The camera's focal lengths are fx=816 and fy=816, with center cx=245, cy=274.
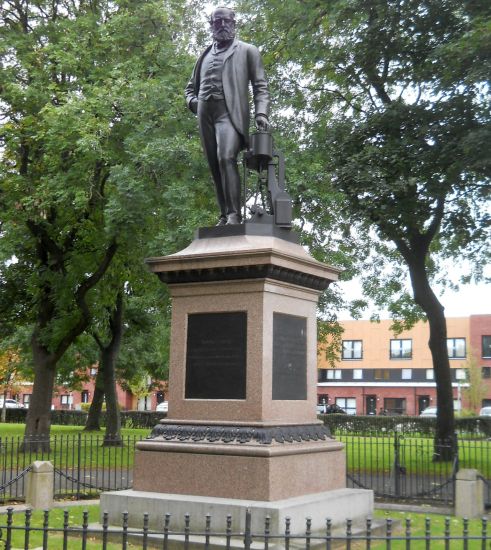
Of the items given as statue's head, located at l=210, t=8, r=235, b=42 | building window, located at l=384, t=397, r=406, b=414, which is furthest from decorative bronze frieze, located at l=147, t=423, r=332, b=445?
building window, located at l=384, t=397, r=406, b=414

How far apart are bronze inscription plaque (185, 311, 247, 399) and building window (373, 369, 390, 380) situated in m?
67.8

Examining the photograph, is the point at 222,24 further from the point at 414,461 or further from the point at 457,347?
the point at 457,347

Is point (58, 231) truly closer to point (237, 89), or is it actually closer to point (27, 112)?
point (27, 112)

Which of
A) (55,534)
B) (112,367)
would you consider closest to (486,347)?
(112,367)

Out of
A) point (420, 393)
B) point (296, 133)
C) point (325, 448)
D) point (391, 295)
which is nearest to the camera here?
point (325, 448)

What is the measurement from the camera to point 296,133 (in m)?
24.0

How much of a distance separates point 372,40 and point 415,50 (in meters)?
1.08

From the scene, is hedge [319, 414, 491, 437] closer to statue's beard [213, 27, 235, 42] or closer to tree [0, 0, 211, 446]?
tree [0, 0, 211, 446]

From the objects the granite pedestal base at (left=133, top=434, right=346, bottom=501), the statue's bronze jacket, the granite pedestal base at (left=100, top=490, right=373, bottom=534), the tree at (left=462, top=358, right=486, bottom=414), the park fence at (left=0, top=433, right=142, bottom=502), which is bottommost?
the park fence at (left=0, top=433, right=142, bottom=502)

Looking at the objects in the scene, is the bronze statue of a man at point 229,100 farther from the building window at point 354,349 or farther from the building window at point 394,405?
the building window at point 354,349

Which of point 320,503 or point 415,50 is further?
point 415,50

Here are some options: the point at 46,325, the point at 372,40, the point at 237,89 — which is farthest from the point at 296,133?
the point at 237,89

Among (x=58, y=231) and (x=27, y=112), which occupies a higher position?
(x=27, y=112)

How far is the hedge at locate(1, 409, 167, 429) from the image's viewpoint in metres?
51.7
